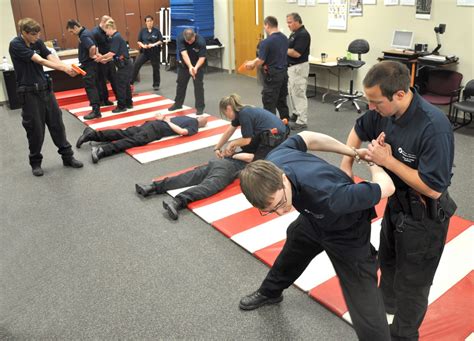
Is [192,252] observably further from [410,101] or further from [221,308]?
[410,101]

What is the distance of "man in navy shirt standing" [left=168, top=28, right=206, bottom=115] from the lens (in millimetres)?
6664

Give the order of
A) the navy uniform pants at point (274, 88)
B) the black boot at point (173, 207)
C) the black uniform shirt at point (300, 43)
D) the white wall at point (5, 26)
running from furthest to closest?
the white wall at point (5, 26) → the black uniform shirt at point (300, 43) → the navy uniform pants at point (274, 88) → the black boot at point (173, 207)

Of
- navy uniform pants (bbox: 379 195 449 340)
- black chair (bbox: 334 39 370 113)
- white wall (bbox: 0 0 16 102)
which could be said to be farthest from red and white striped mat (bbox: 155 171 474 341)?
white wall (bbox: 0 0 16 102)

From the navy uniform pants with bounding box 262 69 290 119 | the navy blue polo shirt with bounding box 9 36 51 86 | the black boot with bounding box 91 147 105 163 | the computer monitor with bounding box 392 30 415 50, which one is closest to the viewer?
the navy blue polo shirt with bounding box 9 36 51 86

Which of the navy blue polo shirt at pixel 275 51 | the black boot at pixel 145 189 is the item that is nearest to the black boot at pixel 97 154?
the black boot at pixel 145 189

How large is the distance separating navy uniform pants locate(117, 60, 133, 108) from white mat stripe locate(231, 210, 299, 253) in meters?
4.43

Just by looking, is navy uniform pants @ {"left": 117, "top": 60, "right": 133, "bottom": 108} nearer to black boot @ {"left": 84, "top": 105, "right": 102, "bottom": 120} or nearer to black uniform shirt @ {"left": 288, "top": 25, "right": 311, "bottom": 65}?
black boot @ {"left": 84, "top": 105, "right": 102, "bottom": 120}

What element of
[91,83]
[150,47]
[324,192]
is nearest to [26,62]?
[91,83]

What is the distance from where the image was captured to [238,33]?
32.0 ft

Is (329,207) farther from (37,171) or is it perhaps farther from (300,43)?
(300,43)

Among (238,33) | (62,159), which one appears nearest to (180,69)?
(62,159)

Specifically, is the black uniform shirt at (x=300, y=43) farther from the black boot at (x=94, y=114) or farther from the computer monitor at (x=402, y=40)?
the black boot at (x=94, y=114)

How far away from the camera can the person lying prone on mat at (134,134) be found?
5.17 meters

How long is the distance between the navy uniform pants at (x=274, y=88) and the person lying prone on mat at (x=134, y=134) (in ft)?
3.33
